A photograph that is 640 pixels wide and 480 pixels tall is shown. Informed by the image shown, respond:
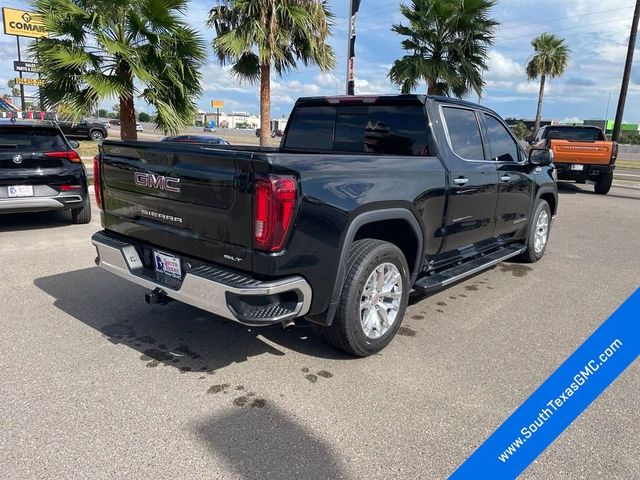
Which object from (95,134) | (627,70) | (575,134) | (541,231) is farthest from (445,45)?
(95,134)

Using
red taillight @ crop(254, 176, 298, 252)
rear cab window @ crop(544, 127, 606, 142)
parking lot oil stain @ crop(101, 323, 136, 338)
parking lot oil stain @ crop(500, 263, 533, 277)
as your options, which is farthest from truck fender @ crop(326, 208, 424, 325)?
rear cab window @ crop(544, 127, 606, 142)

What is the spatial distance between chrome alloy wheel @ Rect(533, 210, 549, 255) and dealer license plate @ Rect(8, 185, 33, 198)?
21.7 feet

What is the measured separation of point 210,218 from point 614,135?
20536 mm

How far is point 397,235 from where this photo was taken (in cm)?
379

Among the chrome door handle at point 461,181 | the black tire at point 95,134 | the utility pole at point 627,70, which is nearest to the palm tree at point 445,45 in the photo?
the utility pole at point 627,70

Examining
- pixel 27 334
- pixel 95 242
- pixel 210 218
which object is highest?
pixel 210 218

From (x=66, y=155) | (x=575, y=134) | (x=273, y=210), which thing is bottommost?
(x=66, y=155)

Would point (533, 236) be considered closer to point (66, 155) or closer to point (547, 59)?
point (66, 155)

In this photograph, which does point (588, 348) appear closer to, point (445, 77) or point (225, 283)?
point (225, 283)

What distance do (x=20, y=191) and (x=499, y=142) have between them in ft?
19.8

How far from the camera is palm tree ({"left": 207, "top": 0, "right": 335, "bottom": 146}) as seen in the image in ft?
45.1

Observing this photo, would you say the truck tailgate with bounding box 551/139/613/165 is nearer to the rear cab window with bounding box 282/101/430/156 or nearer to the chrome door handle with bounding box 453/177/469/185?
the chrome door handle with bounding box 453/177/469/185

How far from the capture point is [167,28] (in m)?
9.17

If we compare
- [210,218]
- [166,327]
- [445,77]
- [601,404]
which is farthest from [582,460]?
[445,77]
